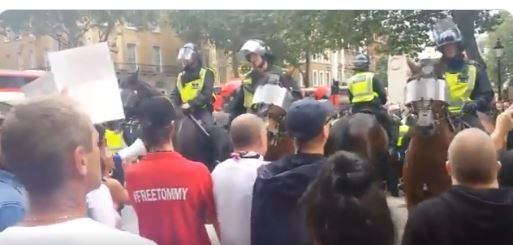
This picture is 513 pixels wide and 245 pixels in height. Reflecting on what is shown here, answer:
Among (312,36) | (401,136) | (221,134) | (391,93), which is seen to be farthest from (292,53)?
(401,136)

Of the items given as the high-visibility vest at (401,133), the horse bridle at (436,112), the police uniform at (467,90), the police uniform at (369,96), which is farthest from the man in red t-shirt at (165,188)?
the high-visibility vest at (401,133)

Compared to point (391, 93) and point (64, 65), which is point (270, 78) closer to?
point (391, 93)

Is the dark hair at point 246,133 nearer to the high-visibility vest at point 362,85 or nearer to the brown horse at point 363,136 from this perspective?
the high-visibility vest at point 362,85

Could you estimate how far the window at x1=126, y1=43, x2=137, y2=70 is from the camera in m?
2.24

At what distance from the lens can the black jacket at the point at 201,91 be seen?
252cm

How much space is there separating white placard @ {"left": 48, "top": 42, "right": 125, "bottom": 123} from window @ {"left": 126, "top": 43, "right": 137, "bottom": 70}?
0.23 feet

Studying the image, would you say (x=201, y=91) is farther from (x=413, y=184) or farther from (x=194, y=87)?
(x=413, y=184)

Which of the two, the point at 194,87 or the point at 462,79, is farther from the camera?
the point at 462,79

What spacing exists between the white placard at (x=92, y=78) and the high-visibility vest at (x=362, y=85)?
98 cm

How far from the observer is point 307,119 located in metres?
2.38

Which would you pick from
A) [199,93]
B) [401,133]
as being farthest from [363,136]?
[199,93]

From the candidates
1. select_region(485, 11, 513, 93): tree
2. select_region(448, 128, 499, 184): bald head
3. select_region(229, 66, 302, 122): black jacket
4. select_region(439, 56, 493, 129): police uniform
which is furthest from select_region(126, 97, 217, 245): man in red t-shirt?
select_region(439, 56, 493, 129): police uniform

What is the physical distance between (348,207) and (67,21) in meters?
0.97
